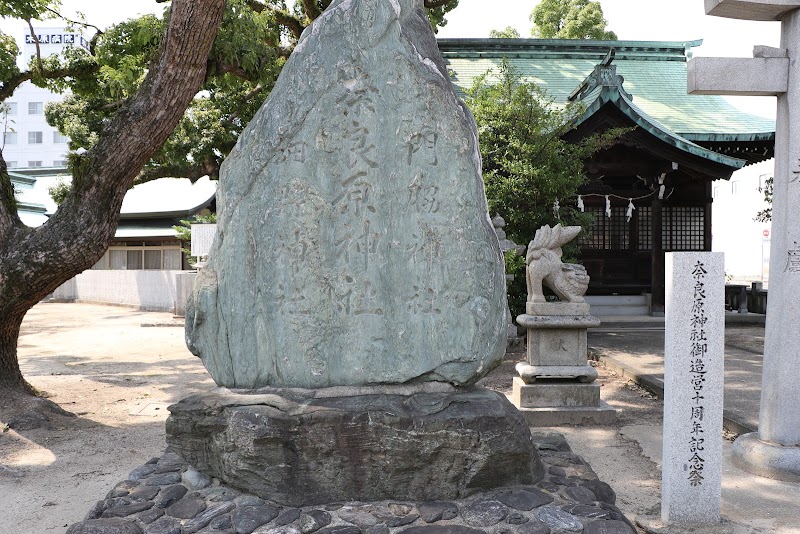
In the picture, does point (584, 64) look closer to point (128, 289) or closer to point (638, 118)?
point (638, 118)

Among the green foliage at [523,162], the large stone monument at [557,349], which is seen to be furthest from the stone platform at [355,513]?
the green foliage at [523,162]

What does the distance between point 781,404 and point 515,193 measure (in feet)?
20.1

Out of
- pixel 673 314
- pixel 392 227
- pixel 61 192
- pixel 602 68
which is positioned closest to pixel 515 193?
pixel 602 68

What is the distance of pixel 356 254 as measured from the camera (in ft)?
11.6

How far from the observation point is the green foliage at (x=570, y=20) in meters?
22.1

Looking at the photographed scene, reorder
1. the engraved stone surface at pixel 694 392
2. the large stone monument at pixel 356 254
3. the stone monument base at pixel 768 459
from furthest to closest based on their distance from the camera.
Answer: the stone monument base at pixel 768 459 < the engraved stone surface at pixel 694 392 < the large stone monument at pixel 356 254

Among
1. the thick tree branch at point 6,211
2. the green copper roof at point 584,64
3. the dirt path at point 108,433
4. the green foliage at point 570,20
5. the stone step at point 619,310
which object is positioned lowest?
the dirt path at point 108,433

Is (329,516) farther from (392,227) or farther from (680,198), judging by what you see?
(680,198)

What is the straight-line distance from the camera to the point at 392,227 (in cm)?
356

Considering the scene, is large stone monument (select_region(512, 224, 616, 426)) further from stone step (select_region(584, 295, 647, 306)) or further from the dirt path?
stone step (select_region(584, 295, 647, 306))

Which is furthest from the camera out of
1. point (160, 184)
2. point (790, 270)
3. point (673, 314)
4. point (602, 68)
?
point (160, 184)

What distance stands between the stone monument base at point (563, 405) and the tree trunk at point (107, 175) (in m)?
4.52

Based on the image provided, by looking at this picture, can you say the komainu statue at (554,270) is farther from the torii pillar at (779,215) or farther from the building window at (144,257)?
the building window at (144,257)

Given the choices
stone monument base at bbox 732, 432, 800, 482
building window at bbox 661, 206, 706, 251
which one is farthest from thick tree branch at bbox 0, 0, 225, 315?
building window at bbox 661, 206, 706, 251
